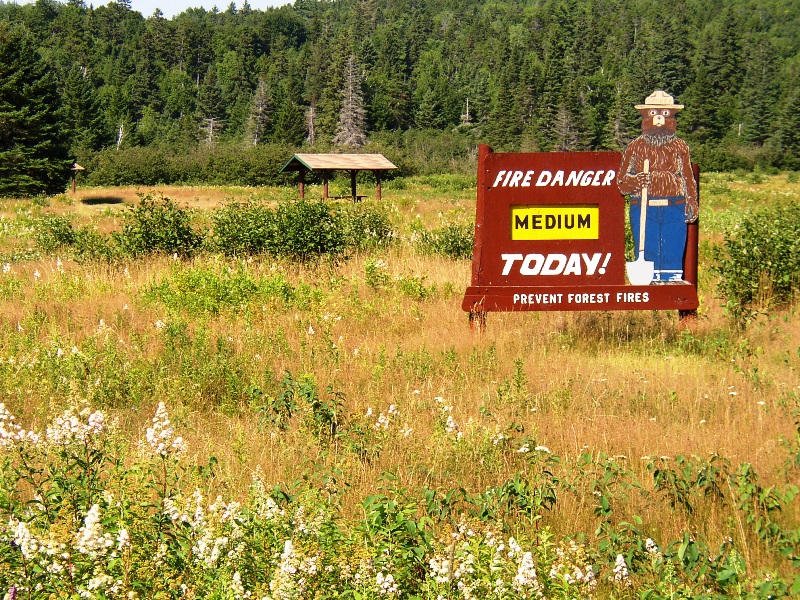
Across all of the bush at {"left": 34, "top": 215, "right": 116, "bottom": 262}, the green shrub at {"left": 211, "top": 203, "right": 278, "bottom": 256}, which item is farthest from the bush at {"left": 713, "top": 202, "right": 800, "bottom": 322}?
the bush at {"left": 34, "top": 215, "right": 116, "bottom": 262}

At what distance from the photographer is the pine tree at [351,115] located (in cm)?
8800

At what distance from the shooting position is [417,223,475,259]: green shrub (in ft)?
44.3

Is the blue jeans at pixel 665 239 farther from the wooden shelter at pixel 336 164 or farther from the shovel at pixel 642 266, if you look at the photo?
the wooden shelter at pixel 336 164

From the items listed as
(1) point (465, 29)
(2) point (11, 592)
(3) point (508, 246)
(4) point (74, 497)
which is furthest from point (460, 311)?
(1) point (465, 29)

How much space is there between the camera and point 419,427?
571 cm

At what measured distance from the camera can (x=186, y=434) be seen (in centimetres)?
571

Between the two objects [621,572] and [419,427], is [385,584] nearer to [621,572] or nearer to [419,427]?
[621,572]

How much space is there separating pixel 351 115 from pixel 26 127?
170ft

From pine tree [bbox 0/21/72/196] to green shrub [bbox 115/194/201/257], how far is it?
1157 inches

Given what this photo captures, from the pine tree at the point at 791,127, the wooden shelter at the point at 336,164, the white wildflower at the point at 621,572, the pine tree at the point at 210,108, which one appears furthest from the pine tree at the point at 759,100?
the white wildflower at the point at 621,572

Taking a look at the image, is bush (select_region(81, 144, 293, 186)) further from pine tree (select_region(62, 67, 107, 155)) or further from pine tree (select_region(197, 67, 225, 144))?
pine tree (select_region(197, 67, 225, 144))

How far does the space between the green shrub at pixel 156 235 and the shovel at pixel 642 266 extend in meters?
6.65

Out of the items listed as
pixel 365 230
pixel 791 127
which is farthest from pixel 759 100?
pixel 365 230

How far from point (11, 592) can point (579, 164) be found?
6.30 metres
